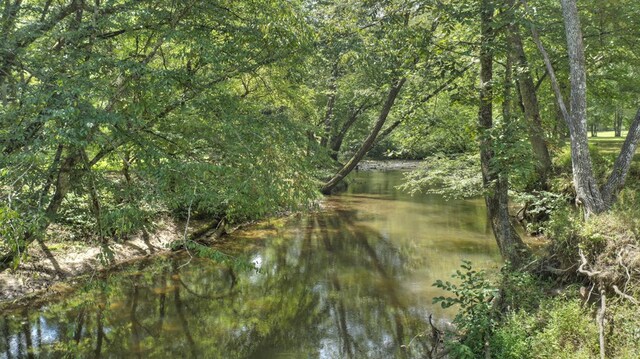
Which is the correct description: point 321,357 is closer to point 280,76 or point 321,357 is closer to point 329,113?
point 280,76

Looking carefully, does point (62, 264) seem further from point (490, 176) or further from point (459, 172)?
point (459, 172)

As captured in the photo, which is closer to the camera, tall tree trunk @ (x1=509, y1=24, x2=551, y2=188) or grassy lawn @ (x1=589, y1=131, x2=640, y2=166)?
tall tree trunk @ (x1=509, y1=24, x2=551, y2=188)

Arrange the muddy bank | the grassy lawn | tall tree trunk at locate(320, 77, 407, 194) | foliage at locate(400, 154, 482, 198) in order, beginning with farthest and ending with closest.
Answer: the muddy bank
tall tree trunk at locate(320, 77, 407, 194)
foliage at locate(400, 154, 482, 198)
the grassy lawn

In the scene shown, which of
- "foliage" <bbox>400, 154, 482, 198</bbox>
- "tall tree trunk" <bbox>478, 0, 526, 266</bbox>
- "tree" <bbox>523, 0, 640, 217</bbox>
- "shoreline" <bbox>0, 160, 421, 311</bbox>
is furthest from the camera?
"foliage" <bbox>400, 154, 482, 198</bbox>

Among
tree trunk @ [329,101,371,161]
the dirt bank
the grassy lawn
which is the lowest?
the dirt bank

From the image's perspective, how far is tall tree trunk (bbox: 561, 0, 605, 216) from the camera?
6.65m

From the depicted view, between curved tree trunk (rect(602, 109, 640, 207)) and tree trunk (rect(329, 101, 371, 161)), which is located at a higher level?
tree trunk (rect(329, 101, 371, 161))

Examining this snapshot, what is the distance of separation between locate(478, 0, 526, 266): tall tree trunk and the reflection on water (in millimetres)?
1744

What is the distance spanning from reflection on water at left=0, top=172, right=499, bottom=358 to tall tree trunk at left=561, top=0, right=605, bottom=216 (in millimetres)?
3350

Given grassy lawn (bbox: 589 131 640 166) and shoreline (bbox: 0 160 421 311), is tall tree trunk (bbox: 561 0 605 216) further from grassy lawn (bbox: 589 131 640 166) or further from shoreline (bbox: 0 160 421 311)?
shoreline (bbox: 0 160 421 311)

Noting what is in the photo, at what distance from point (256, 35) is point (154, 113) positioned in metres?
2.04

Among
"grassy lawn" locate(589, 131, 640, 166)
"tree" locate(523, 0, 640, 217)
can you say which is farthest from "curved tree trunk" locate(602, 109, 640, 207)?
"grassy lawn" locate(589, 131, 640, 166)

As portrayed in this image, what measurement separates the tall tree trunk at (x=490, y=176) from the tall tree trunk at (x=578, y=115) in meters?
1.05

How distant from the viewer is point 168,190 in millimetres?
5984
